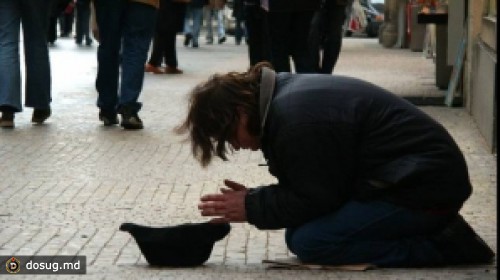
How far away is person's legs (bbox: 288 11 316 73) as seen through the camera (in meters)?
11.3

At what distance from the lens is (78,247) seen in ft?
21.2

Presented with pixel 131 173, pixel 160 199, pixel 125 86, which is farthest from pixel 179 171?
pixel 125 86

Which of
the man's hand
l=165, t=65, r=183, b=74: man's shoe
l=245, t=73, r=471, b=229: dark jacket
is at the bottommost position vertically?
l=165, t=65, r=183, b=74: man's shoe

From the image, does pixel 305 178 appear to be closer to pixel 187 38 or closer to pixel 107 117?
pixel 107 117

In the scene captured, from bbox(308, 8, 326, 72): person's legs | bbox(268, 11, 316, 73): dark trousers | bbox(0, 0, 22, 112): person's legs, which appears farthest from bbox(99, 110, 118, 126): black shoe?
bbox(308, 8, 326, 72): person's legs

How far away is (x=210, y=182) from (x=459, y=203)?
2929mm

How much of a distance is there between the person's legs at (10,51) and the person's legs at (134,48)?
78 cm

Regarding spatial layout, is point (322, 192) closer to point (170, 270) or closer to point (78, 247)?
point (170, 270)

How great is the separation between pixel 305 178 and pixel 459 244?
0.69 metres

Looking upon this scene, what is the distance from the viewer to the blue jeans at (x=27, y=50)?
1110 cm

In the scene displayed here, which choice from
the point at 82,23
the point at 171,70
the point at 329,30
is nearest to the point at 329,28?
the point at 329,30

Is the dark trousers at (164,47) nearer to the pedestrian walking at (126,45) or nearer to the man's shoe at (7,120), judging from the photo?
the pedestrian walking at (126,45)

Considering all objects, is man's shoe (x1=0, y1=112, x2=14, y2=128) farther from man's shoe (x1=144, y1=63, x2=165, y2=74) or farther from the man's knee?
man's shoe (x1=144, y1=63, x2=165, y2=74)

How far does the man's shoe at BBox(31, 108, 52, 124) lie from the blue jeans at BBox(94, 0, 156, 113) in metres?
0.46
